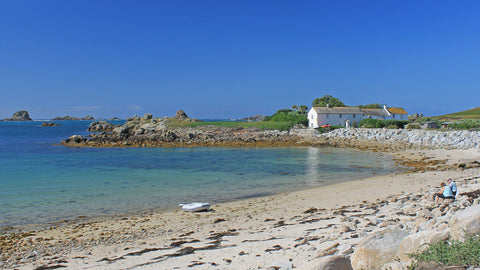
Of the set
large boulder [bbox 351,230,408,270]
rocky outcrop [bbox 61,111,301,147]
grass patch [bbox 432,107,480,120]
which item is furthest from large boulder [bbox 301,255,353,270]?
grass patch [bbox 432,107,480,120]

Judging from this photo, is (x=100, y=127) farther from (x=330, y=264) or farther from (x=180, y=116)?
(x=330, y=264)

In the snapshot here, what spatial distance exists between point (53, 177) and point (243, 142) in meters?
30.0

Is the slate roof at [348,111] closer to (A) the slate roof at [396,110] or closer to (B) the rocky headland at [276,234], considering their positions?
(A) the slate roof at [396,110]

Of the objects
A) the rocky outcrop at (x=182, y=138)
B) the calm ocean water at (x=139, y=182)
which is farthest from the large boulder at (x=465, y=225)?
the rocky outcrop at (x=182, y=138)

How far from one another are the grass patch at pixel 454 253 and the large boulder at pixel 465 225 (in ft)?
0.49

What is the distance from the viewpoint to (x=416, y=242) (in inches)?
173

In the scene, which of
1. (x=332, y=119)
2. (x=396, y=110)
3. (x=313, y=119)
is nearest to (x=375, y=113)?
(x=396, y=110)

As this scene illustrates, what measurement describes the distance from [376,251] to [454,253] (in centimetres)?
94

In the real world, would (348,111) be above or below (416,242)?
above

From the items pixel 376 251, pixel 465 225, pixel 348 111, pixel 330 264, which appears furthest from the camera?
pixel 348 111

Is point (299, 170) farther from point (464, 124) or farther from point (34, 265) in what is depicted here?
point (464, 124)

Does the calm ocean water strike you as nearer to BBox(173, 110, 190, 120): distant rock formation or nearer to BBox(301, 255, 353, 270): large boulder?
BBox(301, 255, 353, 270): large boulder

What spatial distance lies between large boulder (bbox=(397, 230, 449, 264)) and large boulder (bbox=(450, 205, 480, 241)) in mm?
120

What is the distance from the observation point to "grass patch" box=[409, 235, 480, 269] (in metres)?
3.84
